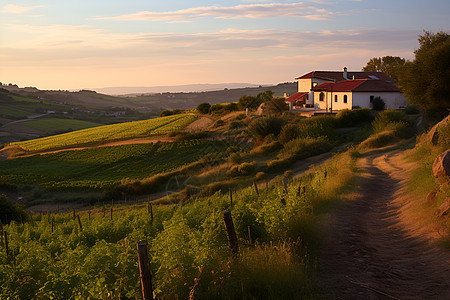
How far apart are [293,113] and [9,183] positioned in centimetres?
4207

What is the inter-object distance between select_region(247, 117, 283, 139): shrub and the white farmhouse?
11603 mm

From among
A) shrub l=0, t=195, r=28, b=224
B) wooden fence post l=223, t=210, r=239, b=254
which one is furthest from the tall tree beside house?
shrub l=0, t=195, r=28, b=224

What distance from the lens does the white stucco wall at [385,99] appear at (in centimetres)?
5759

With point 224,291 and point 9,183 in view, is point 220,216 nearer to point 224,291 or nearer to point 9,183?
point 224,291

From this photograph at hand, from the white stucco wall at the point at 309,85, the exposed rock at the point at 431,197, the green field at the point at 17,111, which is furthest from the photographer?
the green field at the point at 17,111

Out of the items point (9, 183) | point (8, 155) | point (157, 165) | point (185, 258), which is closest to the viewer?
point (185, 258)

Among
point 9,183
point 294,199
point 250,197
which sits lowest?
point 9,183

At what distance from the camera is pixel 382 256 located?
34.7ft

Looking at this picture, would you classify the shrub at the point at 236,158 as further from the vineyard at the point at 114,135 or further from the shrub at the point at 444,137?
the vineyard at the point at 114,135

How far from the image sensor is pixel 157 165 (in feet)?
174

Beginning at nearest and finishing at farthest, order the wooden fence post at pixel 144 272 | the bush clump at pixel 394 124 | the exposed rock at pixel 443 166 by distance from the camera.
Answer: the wooden fence post at pixel 144 272 → the exposed rock at pixel 443 166 → the bush clump at pixel 394 124

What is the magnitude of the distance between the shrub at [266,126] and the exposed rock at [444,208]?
41.9 m

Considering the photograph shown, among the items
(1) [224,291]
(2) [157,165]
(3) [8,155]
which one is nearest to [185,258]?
(1) [224,291]

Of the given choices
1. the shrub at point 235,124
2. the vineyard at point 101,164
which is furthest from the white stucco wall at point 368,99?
the vineyard at point 101,164
